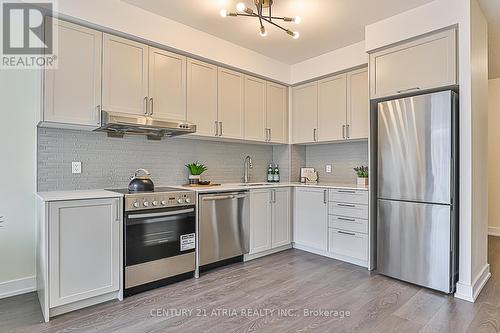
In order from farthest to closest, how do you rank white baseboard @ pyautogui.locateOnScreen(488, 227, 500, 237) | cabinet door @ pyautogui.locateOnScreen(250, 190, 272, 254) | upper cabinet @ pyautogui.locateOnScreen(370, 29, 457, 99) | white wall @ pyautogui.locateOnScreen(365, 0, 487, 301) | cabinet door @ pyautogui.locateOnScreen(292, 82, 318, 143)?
white baseboard @ pyautogui.locateOnScreen(488, 227, 500, 237)
cabinet door @ pyautogui.locateOnScreen(292, 82, 318, 143)
cabinet door @ pyautogui.locateOnScreen(250, 190, 272, 254)
upper cabinet @ pyautogui.locateOnScreen(370, 29, 457, 99)
white wall @ pyautogui.locateOnScreen(365, 0, 487, 301)

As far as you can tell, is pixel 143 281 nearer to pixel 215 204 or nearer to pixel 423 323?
pixel 215 204

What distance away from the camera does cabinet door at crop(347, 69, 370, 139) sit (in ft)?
12.2

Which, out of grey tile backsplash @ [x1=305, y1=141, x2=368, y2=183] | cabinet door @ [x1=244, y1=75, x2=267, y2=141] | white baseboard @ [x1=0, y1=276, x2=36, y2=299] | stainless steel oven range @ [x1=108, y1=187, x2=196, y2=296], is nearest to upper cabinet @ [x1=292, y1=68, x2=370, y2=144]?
grey tile backsplash @ [x1=305, y1=141, x2=368, y2=183]

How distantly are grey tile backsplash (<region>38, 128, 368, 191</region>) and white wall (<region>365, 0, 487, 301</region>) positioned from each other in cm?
148

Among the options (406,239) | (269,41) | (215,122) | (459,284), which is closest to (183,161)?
(215,122)

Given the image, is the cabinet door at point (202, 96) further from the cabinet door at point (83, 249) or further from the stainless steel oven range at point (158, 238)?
the cabinet door at point (83, 249)

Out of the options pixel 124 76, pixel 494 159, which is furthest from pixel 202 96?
pixel 494 159

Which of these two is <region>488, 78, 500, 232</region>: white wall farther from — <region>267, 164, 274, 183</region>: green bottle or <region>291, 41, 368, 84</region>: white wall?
<region>267, 164, 274, 183</region>: green bottle

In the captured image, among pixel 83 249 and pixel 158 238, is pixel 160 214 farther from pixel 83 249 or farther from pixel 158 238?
pixel 83 249

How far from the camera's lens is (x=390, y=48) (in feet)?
10.2

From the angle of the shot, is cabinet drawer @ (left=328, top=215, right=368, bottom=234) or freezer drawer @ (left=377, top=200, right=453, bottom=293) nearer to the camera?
freezer drawer @ (left=377, top=200, right=453, bottom=293)

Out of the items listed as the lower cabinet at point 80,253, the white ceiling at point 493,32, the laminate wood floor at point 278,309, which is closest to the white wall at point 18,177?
the laminate wood floor at point 278,309

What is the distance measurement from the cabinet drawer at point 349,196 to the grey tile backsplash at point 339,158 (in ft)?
2.49

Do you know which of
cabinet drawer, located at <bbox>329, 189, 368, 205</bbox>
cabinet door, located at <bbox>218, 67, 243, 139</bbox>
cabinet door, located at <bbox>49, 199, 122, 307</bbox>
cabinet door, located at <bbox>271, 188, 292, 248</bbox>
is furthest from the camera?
cabinet door, located at <bbox>271, 188, 292, 248</bbox>
